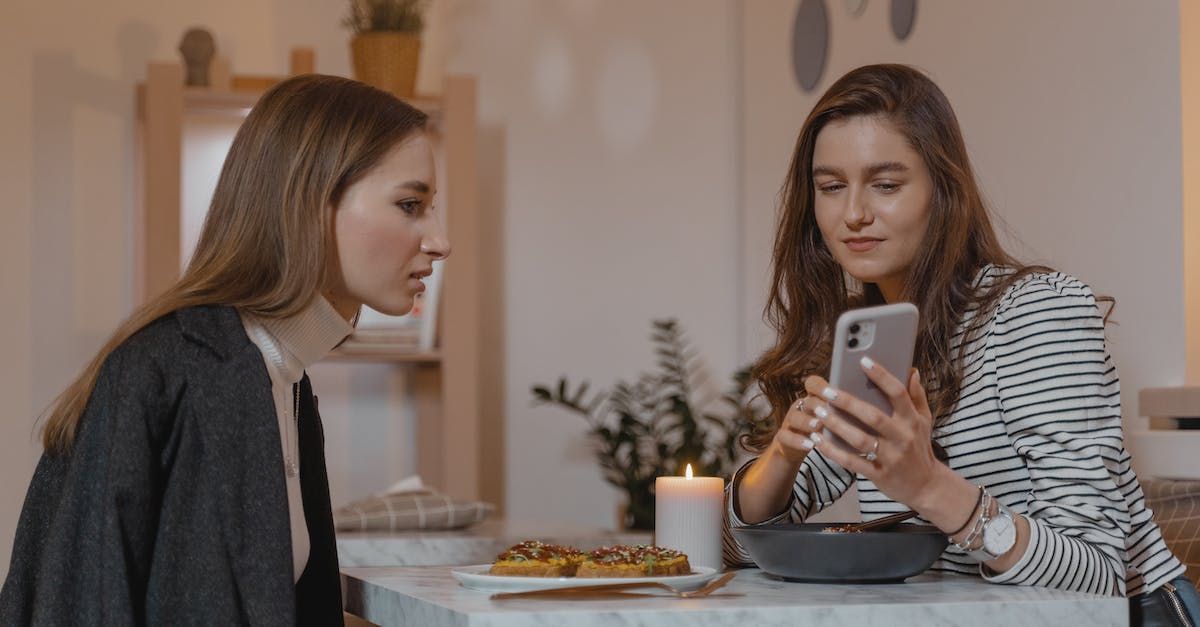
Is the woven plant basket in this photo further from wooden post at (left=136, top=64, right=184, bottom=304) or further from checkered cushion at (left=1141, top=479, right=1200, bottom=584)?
checkered cushion at (left=1141, top=479, right=1200, bottom=584)

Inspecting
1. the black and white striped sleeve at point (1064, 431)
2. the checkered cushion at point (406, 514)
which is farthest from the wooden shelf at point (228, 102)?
the black and white striped sleeve at point (1064, 431)

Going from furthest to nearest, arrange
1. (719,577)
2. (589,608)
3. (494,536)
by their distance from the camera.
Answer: (494,536) → (719,577) → (589,608)

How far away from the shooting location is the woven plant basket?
3.97 meters

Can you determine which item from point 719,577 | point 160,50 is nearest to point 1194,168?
point 719,577

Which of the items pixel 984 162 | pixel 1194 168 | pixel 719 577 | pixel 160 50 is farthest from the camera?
pixel 160 50

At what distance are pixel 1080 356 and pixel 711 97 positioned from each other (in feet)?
9.83

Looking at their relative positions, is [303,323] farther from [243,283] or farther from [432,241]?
[432,241]

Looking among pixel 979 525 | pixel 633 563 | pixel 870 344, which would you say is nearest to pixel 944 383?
pixel 979 525

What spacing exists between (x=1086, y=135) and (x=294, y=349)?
1.58m

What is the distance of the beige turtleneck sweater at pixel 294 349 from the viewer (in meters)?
1.46

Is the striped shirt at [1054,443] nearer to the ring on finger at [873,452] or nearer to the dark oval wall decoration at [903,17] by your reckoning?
the ring on finger at [873,452]

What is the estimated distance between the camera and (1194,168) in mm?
2234

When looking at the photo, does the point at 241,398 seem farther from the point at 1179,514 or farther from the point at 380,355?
the point at 380,355

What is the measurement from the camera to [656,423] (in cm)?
429
